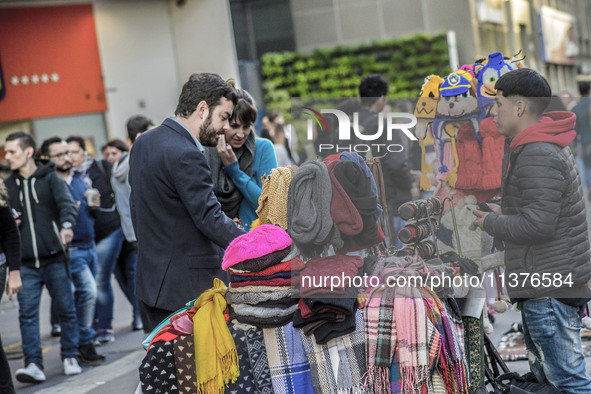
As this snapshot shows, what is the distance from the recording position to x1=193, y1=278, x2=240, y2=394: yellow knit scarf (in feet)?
12.1

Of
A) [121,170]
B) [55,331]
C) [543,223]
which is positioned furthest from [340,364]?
[55,331]

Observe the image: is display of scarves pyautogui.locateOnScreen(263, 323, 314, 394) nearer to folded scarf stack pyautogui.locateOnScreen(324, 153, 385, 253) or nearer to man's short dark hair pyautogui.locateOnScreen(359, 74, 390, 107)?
folded scarf stack pyautogui.locateOnScreen(324, 153, 385, 253)

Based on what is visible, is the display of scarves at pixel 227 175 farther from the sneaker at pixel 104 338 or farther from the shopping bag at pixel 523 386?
the sneaker at pixel 104 338

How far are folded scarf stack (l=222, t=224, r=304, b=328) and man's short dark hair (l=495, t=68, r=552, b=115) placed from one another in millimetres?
1262

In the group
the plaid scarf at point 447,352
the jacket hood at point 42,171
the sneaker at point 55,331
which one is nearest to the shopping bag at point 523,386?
the plaid scarf at point 447,352

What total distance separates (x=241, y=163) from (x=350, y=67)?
16.7m

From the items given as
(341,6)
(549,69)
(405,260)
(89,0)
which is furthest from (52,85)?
(549,69)

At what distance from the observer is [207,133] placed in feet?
14.0

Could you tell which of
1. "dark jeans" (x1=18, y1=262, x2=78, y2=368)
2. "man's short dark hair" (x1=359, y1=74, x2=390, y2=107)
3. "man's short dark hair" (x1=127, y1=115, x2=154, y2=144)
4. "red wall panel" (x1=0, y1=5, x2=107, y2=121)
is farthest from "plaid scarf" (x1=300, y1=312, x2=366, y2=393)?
"red wall panel" (x1=0, y1=5, x2=107, y2=121)

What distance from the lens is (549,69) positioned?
3216 centimetres

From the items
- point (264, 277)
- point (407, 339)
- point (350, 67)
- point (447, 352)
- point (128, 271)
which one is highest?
point (350, 67)

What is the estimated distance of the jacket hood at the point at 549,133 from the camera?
11.8 feet

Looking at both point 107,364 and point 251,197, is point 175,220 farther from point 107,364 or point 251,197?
point 107,364

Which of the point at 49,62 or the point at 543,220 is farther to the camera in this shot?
the point at 49,62
